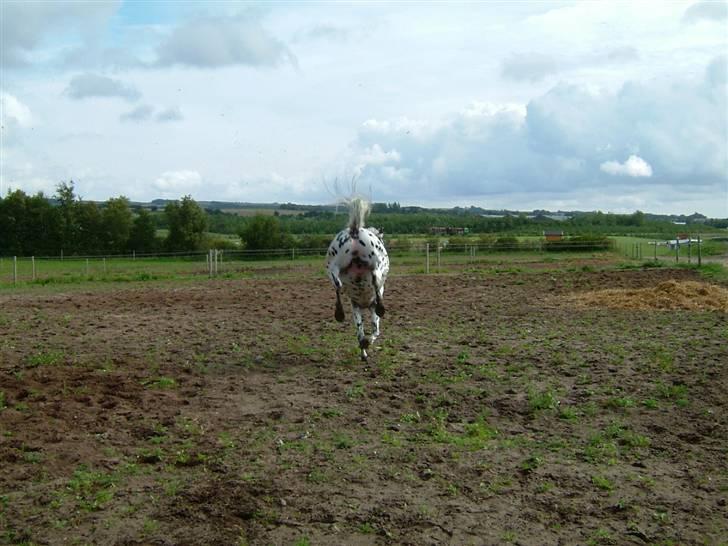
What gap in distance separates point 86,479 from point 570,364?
21.0ft

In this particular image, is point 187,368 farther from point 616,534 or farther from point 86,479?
point 616,534

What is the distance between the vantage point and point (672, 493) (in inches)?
215

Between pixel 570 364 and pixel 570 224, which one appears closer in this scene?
pixel 570 364

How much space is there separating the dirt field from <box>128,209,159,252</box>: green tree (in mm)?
41721

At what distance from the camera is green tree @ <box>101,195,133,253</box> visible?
53969 mm

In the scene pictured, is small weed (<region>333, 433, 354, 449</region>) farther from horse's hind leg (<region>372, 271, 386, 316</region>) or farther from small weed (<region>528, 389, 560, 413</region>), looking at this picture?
horse's hind leg (<region>372, 271, 386, 316</region>)

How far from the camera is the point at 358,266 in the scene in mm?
10188

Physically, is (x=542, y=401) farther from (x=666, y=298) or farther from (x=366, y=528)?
(x=666, y=298)

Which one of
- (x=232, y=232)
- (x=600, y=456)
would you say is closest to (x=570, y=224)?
(x=232, y=232)

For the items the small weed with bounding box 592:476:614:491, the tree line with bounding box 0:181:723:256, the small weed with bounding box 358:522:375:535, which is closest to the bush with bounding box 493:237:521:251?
the tree line with bounding box 0:181:723:256

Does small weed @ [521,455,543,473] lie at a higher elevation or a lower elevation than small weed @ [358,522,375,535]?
higher

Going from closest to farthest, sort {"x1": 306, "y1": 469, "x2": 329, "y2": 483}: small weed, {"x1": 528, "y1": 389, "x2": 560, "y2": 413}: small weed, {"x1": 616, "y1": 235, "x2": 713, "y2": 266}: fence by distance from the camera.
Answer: {"x1": 306, "y1": 469, "x2": 329, "y2": 483}: small weed → {"x1": 528, "y1": 389, "x2": 560, "y2": 413}: small weed → {"x1": 616, "y1": 235, "x2": 713, "y2": 266}: fence

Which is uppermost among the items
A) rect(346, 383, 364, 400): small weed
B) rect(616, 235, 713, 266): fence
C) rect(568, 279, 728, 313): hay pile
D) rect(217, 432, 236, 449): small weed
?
rect(616, 235, 713, 266): fence

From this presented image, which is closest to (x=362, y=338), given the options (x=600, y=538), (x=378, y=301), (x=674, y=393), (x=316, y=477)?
(x=378, y=301)
